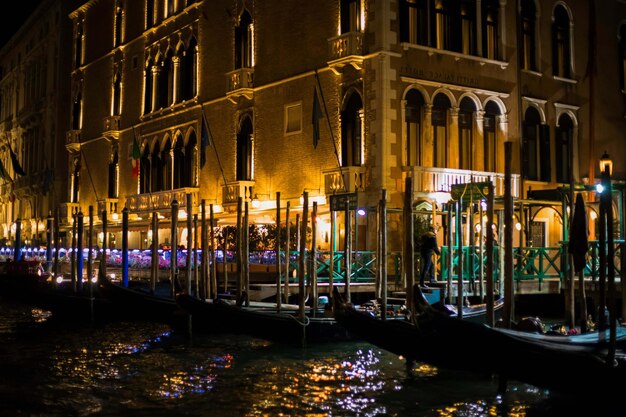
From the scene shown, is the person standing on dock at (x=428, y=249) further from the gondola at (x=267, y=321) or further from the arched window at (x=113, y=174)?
the arched window at (x=113, y=174)

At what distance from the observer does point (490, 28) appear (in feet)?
68.8

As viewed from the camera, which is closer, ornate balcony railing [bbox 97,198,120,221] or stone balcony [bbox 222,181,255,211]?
stone balcony [bbox 222,181,255,211]

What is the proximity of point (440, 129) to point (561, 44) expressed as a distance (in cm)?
506

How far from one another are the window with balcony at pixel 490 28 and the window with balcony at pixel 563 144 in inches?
113

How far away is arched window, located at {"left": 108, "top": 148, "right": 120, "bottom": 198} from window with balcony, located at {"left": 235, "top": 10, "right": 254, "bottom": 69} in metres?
8.77

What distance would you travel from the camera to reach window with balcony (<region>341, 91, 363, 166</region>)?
20016 millimetres

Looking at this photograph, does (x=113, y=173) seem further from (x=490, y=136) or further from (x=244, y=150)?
(x=490, y=136)

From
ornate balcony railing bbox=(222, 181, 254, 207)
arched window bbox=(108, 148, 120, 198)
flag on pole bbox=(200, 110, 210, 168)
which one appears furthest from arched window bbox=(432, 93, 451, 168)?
arched window bbox=(108, 148, 120, 198)

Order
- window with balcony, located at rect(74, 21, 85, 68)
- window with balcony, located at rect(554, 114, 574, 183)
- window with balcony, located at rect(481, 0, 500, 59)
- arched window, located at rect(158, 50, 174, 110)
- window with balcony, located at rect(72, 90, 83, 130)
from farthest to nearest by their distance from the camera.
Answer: window with balcony, located at rect(74, 21, 85, 68), window with balcony, located at rect(72, 90, 83, 130), arched window, located at rect(158, 50, 174, 110), window with balcony, located at rect(554, 114, 574, 183), window with balcony, located at rect(481, 0, 500, 59)

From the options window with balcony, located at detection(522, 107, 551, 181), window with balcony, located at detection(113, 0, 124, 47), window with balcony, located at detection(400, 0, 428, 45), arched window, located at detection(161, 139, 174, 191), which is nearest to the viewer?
window with balcony, located at detection(400, 0, 428, 45)

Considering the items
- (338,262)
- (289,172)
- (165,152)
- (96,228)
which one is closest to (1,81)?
(96,228)

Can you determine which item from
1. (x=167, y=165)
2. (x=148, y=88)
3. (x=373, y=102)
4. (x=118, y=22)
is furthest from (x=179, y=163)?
(x=373, y=102)

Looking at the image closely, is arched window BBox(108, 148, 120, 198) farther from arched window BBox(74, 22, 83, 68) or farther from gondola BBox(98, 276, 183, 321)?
gondola BBox(98, 276, 183, 321)

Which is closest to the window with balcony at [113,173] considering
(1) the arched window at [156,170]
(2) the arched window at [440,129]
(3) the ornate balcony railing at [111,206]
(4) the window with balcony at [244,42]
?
(3) the ornate balcony railing at [111,206]
